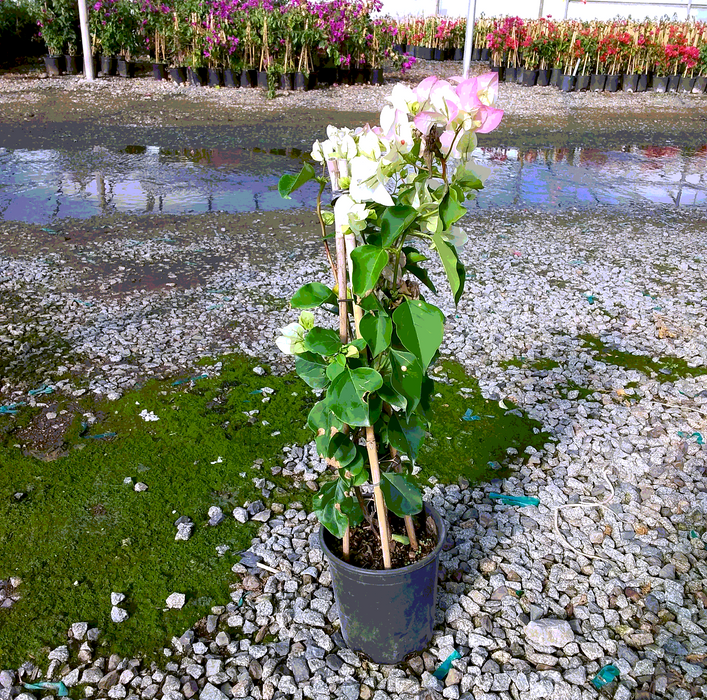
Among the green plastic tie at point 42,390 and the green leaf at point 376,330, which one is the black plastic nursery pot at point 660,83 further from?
the green leaf at point 376,330

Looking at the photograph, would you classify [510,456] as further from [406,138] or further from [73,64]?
[73,64]

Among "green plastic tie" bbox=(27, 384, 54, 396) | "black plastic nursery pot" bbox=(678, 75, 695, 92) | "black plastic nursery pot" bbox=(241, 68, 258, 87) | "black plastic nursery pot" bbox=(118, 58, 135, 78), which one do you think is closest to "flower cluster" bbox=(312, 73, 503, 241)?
"green plastic tie" bbox=(27, 384, 54, 396)

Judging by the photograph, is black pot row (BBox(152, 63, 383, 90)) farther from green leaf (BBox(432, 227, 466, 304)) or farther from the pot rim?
green leaf (BBox(432, 227, 466, 304))

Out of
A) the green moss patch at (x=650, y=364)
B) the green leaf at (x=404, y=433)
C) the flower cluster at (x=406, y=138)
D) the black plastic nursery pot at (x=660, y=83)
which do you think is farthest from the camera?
the black plastic nursery pot at (x=660, y=83)

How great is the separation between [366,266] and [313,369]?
386 mm

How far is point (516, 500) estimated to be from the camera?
274cm

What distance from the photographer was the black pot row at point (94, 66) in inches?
521

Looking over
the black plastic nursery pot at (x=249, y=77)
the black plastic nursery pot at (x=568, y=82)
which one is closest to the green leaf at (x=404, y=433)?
the black plastic nursery pot at (x=249, y=77)

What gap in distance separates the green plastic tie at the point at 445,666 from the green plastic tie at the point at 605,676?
1.35 feet

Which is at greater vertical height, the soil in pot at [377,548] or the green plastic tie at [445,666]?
the soil in pot at [377,548]

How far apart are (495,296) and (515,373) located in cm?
105

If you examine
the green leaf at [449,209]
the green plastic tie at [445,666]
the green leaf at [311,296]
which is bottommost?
the green plastic tie at [445,666]

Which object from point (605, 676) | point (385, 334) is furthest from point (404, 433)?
point (605, 676)

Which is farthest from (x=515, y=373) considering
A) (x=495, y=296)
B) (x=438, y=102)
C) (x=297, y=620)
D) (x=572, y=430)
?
(x=438, y=102)
